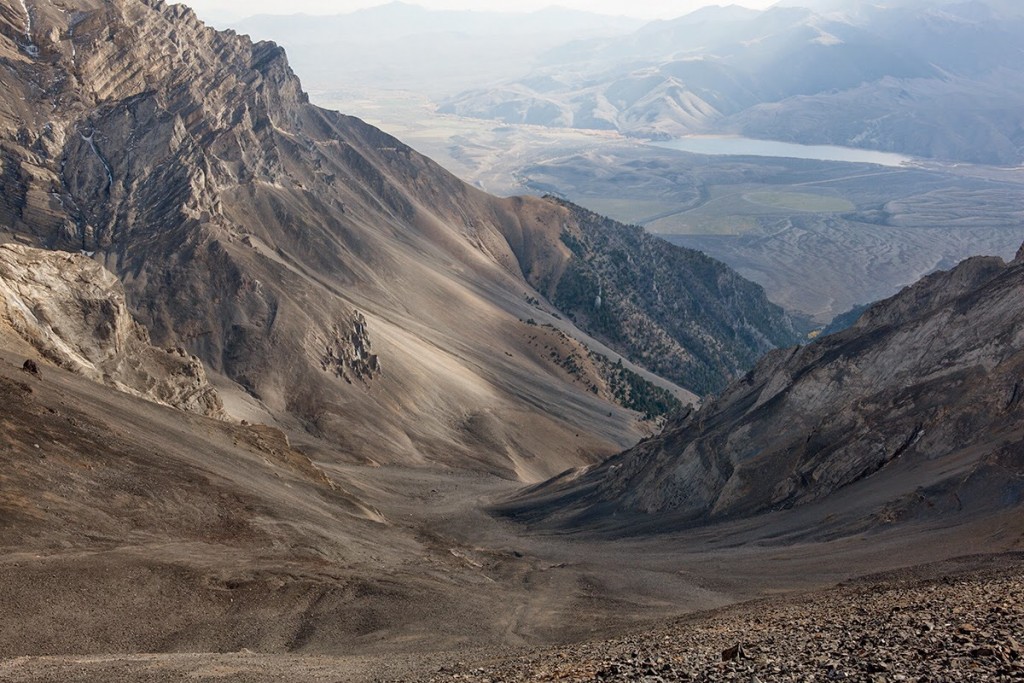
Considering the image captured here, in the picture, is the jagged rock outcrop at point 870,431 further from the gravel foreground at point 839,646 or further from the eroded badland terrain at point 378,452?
the gravel foreground at point 839,646

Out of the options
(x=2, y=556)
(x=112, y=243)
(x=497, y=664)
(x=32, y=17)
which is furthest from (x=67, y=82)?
(x=497, y=664)

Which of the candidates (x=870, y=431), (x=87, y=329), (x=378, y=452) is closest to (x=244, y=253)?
(x=378, y=452)

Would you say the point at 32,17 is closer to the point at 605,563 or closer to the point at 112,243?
the point at 112,243

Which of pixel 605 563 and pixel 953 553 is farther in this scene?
pixel 605 563

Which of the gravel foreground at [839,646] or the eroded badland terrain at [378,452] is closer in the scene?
the gravel foreground at [839,646]

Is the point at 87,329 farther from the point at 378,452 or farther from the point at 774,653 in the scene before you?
the point at 774,653

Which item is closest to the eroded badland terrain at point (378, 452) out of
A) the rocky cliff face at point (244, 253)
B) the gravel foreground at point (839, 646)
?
the gravel foreground at point (839, 646)

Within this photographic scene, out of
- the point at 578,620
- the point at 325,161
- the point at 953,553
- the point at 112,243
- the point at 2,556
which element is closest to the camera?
the point at 2,556

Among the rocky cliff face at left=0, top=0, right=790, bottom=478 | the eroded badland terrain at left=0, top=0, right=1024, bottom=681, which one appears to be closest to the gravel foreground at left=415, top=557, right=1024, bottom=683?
the eroded badland terrain at left=0, top=0, right=1024, bottom=681
